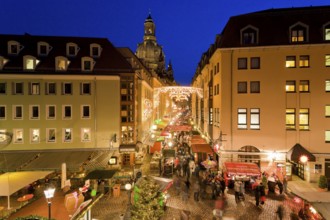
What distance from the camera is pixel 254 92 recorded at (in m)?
27.0

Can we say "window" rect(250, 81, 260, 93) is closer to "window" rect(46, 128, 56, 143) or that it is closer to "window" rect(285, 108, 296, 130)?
"window" rect(285, 108, 296, 130)

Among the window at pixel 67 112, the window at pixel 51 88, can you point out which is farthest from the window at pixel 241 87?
the window at pixel 51 88

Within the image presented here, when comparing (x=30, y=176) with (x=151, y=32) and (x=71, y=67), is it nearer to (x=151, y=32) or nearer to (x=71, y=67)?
(x=71, y=67)

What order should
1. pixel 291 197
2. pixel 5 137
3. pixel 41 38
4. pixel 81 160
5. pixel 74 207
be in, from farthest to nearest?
pixel 41 38 → pixel 5 137 → pixel 81 160 → pixel 291 197 → pixel 74 207

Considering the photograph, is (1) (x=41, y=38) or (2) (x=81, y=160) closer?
(2) (x=81, y=160)

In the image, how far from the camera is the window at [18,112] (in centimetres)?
2922

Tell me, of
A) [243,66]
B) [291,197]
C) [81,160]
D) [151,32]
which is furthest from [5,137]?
[151,32]

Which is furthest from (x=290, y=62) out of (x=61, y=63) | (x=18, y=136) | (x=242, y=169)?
(x=18, y=136)

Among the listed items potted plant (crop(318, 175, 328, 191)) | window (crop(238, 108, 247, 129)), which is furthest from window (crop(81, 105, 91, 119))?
potted plant (crop(318, 175, 328, 191))

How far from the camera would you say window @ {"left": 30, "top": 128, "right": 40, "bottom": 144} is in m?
29.4

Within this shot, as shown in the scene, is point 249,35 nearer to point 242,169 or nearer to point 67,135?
point 242,169

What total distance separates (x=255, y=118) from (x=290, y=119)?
3122mm

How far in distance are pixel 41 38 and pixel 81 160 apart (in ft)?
51.5

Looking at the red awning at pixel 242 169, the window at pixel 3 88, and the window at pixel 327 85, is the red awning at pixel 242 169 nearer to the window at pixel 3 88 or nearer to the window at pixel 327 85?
the window at pixel 327 85
